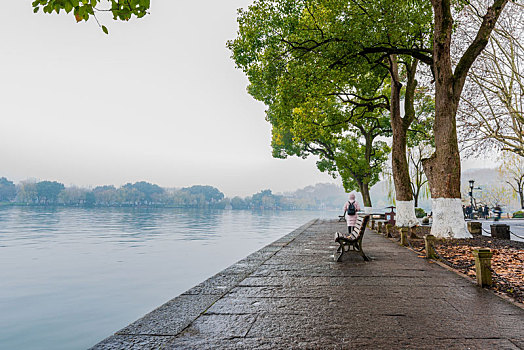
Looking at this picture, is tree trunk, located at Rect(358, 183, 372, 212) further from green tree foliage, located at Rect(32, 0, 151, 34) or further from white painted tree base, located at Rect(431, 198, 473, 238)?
green tree foliage, located at Rect(32, 0, 151, 34)

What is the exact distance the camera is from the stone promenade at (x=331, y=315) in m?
3.16

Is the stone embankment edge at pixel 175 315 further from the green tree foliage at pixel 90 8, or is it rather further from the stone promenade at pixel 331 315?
the green tree foliage at pixel 90 8

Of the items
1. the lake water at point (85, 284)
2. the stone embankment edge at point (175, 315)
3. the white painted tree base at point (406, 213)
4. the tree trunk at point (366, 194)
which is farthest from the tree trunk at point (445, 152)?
the tree trunk at point (366, 194)

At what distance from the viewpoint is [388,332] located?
3.36 metres

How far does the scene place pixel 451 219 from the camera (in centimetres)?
1038

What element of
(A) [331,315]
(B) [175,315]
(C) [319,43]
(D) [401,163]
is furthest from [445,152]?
(B) [175,315]

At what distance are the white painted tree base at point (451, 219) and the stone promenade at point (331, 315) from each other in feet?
15.2

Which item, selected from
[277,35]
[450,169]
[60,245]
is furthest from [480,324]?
[60,245]

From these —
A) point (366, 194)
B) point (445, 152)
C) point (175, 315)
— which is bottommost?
point (175, 315)

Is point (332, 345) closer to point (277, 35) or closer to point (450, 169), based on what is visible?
point (450, 169)

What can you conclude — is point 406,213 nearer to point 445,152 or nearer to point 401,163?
point 401,163

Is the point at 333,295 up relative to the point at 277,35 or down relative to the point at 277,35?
down

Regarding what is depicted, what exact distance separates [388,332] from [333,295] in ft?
4.83

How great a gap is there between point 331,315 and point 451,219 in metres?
8.37
